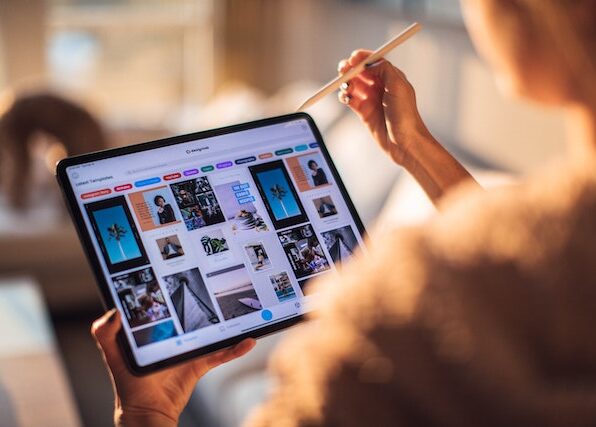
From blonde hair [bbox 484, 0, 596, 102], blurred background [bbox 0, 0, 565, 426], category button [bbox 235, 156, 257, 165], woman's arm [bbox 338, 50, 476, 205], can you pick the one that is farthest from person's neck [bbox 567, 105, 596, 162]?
blurred background [bbox 0, 0, 565, 426]

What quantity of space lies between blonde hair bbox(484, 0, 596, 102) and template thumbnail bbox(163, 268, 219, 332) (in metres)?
0.45

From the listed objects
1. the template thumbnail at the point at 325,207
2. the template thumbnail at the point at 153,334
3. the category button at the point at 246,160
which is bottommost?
the template thumbnail at the point at 153,334

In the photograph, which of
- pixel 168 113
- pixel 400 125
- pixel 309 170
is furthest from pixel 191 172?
pixel 168 113

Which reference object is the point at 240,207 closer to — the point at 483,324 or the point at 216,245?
the point at 216,245

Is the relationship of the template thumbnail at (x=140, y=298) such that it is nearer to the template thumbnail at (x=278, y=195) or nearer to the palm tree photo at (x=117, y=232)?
the palm tree photo at (x=117, y=232)

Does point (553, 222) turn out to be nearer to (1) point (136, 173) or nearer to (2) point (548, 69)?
(2) point (548, 69)

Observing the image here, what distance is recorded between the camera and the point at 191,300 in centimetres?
84

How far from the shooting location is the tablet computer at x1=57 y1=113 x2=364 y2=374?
826 millimetres

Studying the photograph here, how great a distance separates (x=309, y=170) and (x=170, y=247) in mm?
205

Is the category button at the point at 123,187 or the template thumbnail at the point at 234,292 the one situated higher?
the category button at the point at 123,187

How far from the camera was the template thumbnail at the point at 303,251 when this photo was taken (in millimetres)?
902

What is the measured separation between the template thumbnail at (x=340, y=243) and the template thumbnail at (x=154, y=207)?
0.57ft

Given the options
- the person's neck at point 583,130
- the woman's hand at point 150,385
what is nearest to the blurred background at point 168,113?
the woman's hand at point 150,385

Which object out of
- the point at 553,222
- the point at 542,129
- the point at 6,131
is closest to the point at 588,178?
the point at 553,222
